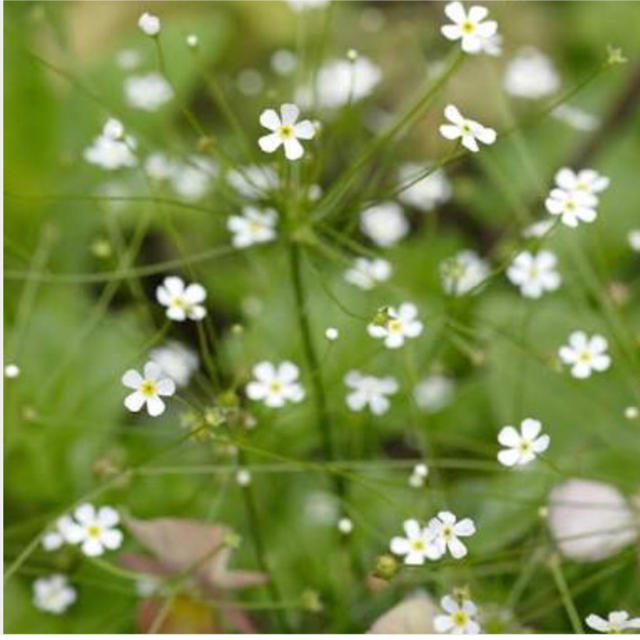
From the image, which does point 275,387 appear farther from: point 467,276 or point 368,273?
point 467,276

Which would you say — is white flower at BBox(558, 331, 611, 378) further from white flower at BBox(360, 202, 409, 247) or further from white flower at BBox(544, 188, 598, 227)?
white flower at BBox(360, 202, 409, 247)

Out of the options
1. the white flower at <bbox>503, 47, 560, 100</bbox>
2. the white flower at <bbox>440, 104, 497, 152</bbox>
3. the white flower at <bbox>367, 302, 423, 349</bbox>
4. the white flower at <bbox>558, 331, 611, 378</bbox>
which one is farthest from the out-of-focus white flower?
the white flower at <bbox>503, 47, 560, 100</bbox>

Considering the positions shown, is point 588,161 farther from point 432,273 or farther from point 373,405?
point 373,405

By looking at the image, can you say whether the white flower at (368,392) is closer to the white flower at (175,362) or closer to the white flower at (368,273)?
the white flower at (368,273)

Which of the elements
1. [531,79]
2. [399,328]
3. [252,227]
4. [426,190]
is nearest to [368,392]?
[399,328]

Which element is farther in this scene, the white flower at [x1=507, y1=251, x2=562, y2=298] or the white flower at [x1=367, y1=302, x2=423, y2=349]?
the white flower at [x1=507, y1=251, x2=562, y2=298]

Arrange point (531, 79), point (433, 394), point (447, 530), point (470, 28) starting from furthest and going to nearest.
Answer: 1. point (531, 79)
2. point (433, 394)
3. point (470, 28)
4. point (447, 530)

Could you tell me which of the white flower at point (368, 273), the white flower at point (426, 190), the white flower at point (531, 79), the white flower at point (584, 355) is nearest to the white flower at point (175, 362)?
the white flower at point (368, 273)
